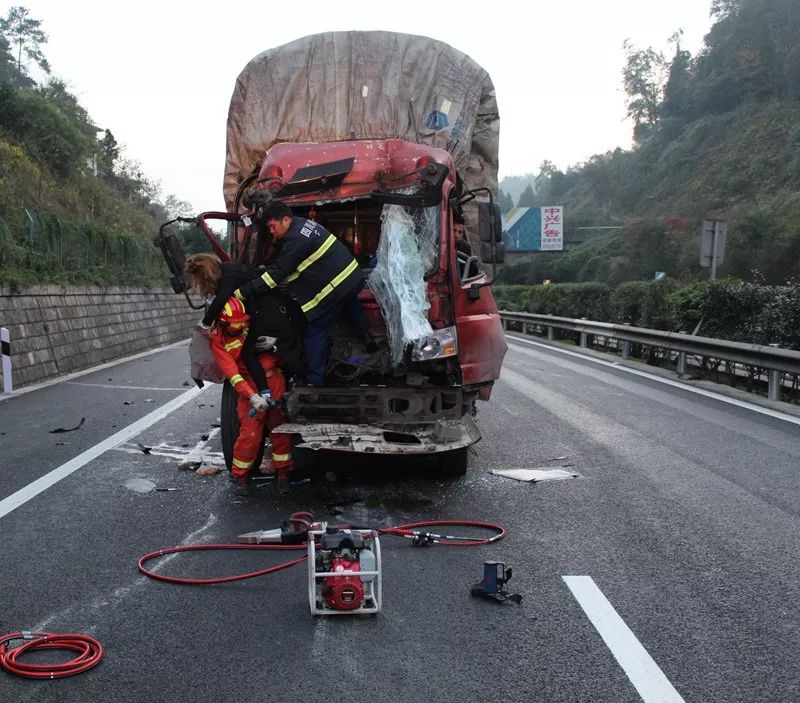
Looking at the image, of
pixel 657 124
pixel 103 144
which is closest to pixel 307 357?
pixel 103 144

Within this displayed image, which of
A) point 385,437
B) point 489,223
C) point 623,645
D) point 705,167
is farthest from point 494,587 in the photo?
point 705,167

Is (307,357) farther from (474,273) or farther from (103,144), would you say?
(103,144)

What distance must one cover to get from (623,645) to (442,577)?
1.21 m

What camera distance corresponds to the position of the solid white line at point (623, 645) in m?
3.47

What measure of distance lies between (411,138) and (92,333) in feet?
39.2

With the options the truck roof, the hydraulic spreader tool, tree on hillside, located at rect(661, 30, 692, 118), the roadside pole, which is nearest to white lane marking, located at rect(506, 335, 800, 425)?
the truck roof

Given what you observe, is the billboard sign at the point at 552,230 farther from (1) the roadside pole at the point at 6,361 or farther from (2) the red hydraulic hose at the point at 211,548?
(2) the red hydraulic hose at the point at 211,548

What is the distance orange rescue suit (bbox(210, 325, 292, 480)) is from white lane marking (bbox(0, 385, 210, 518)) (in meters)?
1.44

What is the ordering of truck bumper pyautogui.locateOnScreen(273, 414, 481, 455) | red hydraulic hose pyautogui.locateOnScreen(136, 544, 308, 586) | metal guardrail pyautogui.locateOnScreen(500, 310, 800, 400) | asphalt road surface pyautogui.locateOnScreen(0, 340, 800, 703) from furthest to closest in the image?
metal guardrail pyautogui.locateOnScreen(500, 310, 800, 400), truck bumper pyautogui.locateOnScreen(273, 414, 481, 455), red hydraulic hose pyautogui.locateOnScreen(136, 544, 308, 586), asphalt road surface pyautogui.locateOnScreen(0, 340, 800, 703)

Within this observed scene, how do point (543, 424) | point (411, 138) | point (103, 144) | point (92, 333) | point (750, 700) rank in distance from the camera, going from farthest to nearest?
1. point (103, 144)
2. point (92, 333)
3. point (543, 424)
4. point (411, 138)
5. point (750, 700)

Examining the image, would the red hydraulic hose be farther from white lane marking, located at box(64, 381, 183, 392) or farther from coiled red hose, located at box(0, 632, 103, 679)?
white lane marking, located at box(64, 381, 183, 392)

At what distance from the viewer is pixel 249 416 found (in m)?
6.84

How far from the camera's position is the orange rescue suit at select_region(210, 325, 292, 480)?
6.75 m

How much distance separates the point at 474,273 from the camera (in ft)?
25.9
